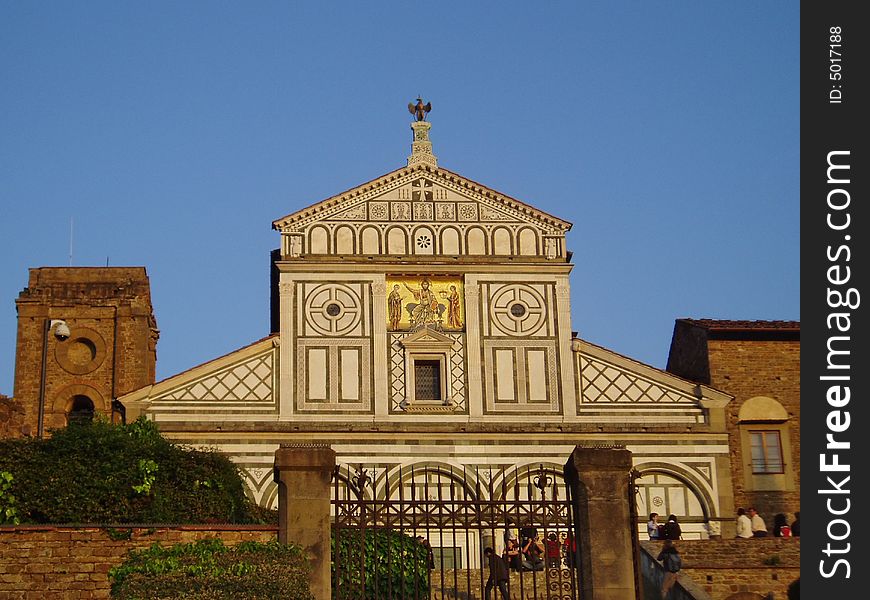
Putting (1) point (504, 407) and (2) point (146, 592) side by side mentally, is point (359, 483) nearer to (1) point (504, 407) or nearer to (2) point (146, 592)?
(2) point (146, 592)

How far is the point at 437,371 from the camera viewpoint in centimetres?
3984

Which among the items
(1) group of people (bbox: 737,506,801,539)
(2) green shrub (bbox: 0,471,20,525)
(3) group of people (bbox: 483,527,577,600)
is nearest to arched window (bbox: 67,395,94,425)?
(1) group of people (bbox: 737,506,801,539)

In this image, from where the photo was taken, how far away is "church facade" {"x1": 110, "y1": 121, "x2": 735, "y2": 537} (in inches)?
1515

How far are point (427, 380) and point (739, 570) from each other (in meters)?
13.4

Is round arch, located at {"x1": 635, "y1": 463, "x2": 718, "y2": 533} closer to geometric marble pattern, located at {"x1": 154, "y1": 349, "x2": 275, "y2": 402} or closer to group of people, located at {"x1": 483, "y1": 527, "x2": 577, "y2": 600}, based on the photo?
geometric marble pattern, located at {"x1": 154, "y1": 349, "x2": 275, "y2": 402}

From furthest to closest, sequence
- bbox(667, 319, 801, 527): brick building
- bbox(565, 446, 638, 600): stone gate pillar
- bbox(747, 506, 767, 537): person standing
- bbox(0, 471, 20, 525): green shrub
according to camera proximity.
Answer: bbox(667, 319, 801, 527): brick building → bbox(747, 506, 767, 537): person standing → bbox(0, 471, 20, 525): green shrub → bbox(565, 446, 638, 600): stone gate pillar

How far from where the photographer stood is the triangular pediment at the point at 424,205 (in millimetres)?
40969

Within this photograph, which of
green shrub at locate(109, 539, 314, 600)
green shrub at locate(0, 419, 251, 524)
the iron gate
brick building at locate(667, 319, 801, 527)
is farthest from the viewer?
brick building at locate(667, 319, 801, 527)

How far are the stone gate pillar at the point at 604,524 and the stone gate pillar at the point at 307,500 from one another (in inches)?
130

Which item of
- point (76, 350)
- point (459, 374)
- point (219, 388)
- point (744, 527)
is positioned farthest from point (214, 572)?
point (76, 350)

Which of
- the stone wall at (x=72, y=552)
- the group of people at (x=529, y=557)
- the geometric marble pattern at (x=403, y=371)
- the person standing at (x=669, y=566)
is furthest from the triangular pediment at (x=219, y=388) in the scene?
the stone wall at (x=72, y=552)

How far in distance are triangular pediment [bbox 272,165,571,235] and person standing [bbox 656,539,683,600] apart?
1683 centimetres

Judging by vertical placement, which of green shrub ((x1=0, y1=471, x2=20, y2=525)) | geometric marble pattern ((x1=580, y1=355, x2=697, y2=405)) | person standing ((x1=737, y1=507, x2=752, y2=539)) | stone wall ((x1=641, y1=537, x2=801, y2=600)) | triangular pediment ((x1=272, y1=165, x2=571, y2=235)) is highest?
triangular pediment ((x1=272, y1=165, x2=571, y2=235))

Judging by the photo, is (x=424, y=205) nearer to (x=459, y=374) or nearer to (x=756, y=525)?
(x=459, y=374)
